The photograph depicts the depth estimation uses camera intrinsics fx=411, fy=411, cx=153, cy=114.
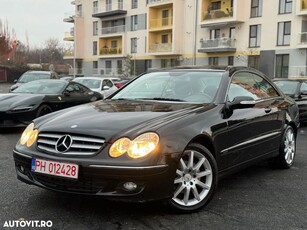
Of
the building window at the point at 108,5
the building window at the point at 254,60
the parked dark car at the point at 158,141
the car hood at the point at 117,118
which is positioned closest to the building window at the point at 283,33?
the building window at the point at 254,60

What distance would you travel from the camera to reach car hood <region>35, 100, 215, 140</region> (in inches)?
147

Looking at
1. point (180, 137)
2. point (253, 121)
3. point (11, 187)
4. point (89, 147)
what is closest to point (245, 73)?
point (253, 121)

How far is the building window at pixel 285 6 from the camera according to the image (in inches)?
1388

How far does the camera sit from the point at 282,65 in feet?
119

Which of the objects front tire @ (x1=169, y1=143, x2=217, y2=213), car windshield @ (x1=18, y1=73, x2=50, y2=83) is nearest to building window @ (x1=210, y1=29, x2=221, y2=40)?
car windshield @ (x1=18, y1=73, x2=50, y2=83)

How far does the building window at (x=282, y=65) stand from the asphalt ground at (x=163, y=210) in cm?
3265

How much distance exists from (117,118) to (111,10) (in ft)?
164

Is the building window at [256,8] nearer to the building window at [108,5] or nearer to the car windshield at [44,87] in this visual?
the building window at [108,5]

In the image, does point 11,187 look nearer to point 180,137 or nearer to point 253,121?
point 180,137

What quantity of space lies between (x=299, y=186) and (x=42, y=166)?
3.17 metres

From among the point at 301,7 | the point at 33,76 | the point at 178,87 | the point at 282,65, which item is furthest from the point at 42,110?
the point at 282,65

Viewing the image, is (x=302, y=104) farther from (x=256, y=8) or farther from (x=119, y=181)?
(x=256, y=8)

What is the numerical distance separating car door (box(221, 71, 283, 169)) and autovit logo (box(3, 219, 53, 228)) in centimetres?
194

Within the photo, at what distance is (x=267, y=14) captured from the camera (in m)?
36.8
